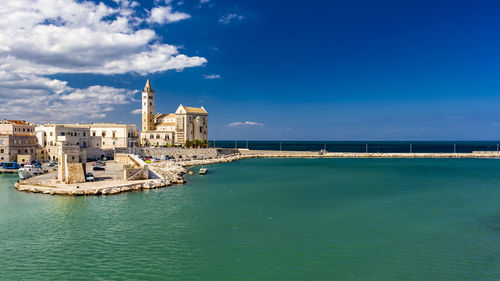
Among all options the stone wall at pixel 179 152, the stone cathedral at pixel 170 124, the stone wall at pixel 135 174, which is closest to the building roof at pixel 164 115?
the stone cathedral at pixel 170 124

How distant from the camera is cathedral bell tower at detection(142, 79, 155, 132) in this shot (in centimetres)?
10419

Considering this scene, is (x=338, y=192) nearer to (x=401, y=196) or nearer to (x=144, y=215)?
(x=401, y=196)

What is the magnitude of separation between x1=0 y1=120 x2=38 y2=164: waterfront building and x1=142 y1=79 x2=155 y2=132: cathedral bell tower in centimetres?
3590

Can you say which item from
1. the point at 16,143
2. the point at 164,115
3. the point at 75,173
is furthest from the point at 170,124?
the point at 75,173

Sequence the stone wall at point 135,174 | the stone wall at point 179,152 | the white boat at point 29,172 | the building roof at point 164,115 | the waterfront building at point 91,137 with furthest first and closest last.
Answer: the building roof at point 164,115 → the stone wall at point 179,152 → the waterfront building at point 91,137 → the white boat at point 29,172 → the stone wall at point 135,174

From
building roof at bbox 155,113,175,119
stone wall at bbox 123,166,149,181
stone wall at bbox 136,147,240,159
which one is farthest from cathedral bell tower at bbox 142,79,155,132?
stone wall at bbox 123,166,149,181

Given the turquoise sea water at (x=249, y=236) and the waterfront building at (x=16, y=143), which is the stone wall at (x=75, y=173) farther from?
the waterfront building at (x=16, y=143)

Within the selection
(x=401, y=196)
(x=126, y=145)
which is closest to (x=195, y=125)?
(x=126, y=145)

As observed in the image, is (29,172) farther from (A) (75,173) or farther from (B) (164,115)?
(B) (164,115)

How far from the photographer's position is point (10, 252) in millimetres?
20672

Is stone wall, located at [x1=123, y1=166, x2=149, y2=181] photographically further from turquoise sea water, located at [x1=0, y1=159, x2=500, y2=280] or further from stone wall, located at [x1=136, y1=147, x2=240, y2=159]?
stone wall, located at [x1=136, y1=147, x2=240, y2=159]

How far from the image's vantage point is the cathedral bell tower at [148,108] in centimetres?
10419

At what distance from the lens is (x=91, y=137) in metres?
Result: 80.4

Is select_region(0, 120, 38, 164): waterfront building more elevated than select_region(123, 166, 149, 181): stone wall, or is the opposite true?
select_region(0, 120, 38, 164): waterfront building
